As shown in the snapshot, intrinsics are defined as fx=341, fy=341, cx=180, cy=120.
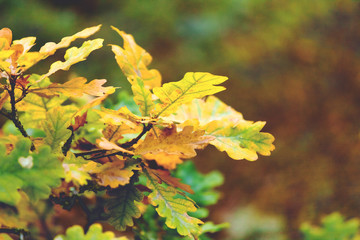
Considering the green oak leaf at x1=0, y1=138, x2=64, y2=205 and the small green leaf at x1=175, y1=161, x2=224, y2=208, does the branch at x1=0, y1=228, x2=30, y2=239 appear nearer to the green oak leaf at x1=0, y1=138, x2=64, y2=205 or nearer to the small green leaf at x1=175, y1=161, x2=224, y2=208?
the green oak leaf at x1=0, y1=138, x2=64, y2=205

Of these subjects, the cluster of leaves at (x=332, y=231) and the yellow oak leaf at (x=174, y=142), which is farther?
the cluster of leaves at (x=332, y=231)

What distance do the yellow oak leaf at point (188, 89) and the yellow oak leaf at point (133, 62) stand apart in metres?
0.08

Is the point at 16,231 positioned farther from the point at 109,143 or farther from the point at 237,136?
the point at 237,136

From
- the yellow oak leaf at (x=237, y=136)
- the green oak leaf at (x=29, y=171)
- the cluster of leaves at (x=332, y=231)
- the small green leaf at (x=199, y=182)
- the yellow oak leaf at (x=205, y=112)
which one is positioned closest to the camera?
the green oak leaf at (x=29, y=171)

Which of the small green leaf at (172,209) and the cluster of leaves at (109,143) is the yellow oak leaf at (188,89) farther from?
the small green leaf at (172,209)

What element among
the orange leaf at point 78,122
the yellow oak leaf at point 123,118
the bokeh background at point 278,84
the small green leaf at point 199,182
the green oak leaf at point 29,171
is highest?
the bokeh background at point 278,84

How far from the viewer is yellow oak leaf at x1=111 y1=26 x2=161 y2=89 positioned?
50 cm

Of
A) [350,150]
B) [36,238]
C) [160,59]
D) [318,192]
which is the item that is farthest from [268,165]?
[36,238]

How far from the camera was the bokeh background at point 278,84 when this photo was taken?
72.4 inches

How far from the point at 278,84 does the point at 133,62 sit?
1.83 meters

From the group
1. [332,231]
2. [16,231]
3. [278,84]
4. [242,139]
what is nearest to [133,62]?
[242,139]

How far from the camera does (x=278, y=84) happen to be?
2.22 metres

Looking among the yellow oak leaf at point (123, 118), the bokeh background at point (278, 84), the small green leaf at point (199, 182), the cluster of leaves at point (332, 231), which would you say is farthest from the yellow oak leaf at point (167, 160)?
the bokeh background at point (278, 84)

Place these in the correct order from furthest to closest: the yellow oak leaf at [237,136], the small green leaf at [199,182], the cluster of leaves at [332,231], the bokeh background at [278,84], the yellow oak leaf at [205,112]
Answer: the bokeh background at [278,84]
the cluster of leaves at [332,231]
the small green leaf at [199,182]
the yellow oak leaf at [205,112]
the yellow oak leaf at [237,136]
